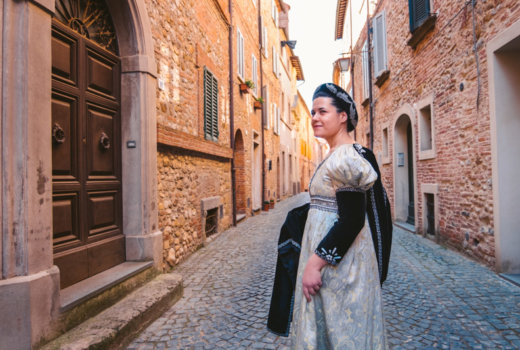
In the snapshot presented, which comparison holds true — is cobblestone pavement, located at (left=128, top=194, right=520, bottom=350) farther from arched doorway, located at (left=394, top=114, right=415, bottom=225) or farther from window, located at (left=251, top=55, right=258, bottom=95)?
window, located at (left=251, top=55, right=258, bottom=95)

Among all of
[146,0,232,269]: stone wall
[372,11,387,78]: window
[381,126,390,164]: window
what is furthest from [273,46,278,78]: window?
[146,0,232,269]: stone wall

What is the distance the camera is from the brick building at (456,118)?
4.61m

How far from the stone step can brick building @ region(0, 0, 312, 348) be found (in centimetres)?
15

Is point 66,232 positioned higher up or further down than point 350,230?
further down

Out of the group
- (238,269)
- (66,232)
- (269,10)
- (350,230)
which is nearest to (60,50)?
(66,232)

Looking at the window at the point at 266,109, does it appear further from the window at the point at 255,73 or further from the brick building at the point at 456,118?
the brick building at the point at 456,118

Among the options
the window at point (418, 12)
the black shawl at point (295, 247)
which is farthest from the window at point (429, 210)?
the black shawl at point (295, 247)

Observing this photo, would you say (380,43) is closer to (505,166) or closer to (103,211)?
(505,166)

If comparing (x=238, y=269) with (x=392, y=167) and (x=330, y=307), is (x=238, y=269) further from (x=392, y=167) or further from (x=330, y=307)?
(x=392, y=167)

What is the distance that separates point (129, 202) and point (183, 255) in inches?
75.3

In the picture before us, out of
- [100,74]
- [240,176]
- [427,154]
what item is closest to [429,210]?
[427,154]

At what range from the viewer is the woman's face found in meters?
1.63

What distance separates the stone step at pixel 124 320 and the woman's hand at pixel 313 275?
181 cm

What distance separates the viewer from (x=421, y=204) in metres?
7.82
